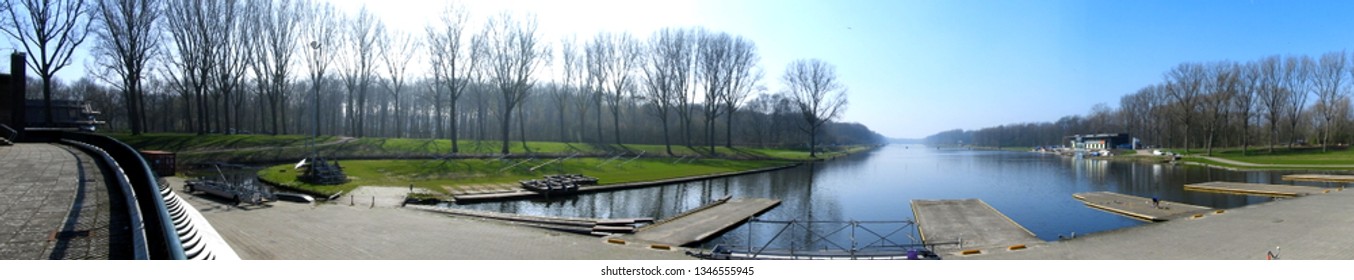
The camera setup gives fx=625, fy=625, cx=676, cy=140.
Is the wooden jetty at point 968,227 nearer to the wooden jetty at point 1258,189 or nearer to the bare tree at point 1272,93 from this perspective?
the wooden jetty at point 1258,189

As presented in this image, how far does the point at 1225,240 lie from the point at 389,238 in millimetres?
20038

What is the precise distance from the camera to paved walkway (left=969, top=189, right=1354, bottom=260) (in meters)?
13.4

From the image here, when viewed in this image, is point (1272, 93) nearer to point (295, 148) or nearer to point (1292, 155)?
point (1292, 155)

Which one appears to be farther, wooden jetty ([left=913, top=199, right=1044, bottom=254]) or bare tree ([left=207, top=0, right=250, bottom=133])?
bare tree ([left=207, top=0, right=250, bottom=133])

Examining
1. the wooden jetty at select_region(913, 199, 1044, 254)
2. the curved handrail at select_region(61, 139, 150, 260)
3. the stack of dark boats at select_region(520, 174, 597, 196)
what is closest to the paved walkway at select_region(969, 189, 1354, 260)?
the wooden jetty at select_region(913, 199, 1044, 254)

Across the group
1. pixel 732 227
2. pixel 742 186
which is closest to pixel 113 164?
pixel 732 227

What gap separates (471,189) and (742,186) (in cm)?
1481

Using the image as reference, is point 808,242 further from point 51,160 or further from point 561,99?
point 561,99

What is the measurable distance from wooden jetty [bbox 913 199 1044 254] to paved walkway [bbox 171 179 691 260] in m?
7.81

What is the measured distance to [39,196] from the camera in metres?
11.1

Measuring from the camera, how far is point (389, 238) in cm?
1398

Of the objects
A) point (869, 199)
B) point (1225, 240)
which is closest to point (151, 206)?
point (1225, 240)

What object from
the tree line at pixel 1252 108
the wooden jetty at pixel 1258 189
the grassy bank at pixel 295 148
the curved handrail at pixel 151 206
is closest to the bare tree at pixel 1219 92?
the tree line at pixel 1252 108

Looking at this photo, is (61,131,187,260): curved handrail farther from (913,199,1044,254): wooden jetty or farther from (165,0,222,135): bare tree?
(165,0,222,135): bare tree
